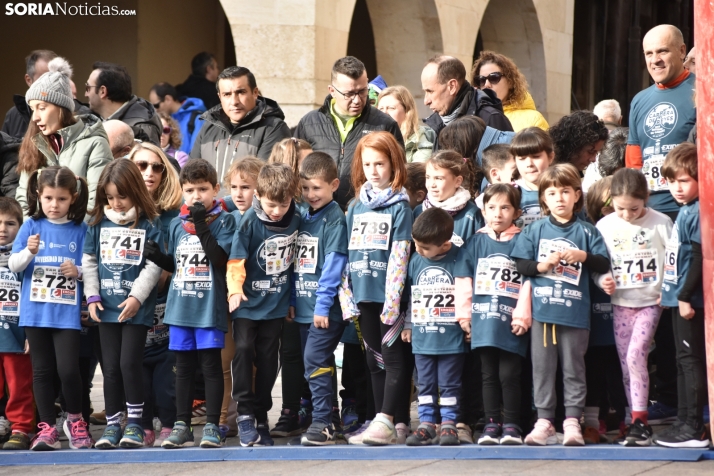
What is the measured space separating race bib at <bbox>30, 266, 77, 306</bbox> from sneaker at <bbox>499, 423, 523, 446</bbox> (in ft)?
7.74

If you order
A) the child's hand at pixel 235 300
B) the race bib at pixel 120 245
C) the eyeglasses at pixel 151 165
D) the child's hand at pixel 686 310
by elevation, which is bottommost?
the child's hand at pixel 686 310

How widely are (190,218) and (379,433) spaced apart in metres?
1.49

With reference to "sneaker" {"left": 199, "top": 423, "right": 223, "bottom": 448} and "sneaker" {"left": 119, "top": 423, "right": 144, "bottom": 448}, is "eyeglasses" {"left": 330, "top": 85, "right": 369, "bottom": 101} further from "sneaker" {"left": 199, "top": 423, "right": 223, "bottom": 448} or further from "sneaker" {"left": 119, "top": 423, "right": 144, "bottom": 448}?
"sneaker" {"left": 119, "top": 423, "right": 144, "bottom": 448}

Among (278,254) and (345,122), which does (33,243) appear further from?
(345,122)

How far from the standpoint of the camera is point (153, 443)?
20.5 feet

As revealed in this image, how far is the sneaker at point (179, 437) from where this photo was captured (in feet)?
19.7

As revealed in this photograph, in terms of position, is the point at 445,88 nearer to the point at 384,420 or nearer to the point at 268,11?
the point at 384,420

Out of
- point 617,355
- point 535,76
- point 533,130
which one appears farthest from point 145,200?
point 535,76

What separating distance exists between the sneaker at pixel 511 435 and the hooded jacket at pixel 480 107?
2030mm

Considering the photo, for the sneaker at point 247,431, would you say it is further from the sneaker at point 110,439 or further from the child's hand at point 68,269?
the child's hand at point 68,269

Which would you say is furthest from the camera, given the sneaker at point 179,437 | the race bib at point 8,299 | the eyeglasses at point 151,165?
the eyeglasses at point 151,165

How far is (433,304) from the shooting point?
5.97 metres

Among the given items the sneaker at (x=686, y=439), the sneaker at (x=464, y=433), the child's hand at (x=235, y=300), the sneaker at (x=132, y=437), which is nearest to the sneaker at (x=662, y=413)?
the sneaker at (x=686, y=439)

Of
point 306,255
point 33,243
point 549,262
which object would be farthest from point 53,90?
point 549,262
